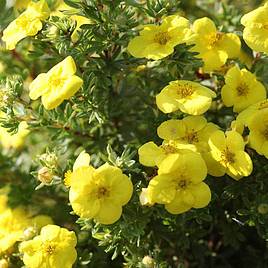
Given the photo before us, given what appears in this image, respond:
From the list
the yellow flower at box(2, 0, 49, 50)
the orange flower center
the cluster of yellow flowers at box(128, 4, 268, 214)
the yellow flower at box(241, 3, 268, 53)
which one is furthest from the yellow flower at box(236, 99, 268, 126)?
the yellow flower at box(2, 0, 49, 50)

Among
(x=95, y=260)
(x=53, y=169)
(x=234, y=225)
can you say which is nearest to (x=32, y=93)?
(x=53, y=169)

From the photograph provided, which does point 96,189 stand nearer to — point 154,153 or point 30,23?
point 154,153

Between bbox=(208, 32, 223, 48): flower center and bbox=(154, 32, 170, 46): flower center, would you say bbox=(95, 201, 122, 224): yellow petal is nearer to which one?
bbox=(154, 32, 170, 46): flower center

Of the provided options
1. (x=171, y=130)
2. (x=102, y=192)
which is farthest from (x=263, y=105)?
(x=102, y=192)

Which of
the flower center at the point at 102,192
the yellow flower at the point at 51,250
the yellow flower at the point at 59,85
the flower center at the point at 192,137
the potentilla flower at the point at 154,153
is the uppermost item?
the yellow flower at the point at 59,85

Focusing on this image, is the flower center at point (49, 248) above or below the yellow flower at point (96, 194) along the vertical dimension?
below

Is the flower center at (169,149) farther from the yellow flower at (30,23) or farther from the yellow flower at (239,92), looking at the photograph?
the yellow flower at (30,23)

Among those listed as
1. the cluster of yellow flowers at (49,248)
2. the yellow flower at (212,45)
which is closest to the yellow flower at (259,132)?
the yellow flower at (212,45)
